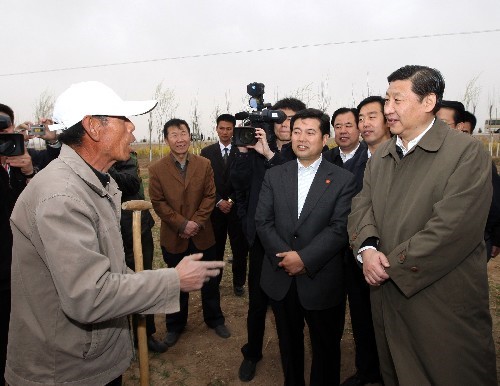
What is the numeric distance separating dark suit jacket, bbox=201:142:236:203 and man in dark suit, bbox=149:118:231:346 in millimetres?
808

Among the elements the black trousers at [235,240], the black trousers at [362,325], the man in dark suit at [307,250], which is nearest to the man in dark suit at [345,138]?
the man in dark suit at [307,250]

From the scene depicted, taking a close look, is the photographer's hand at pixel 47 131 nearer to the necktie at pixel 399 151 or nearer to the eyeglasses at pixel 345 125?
the necktie at pixel 399 151

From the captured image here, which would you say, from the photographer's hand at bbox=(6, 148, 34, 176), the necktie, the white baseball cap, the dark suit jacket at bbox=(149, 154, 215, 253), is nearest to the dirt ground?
the dark suit jacket at bbox=(149, 154, 215, 253)

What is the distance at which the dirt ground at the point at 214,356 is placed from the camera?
→ 3.22 meters

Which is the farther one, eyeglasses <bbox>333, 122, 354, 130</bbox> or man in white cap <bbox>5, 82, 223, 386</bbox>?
eyeglasses <bbox>333, 122, 354, 130</bbox>

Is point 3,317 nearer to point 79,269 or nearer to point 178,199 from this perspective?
point 79,269

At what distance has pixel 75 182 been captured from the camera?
158 cm

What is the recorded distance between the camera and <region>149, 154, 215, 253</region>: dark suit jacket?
3.97 m

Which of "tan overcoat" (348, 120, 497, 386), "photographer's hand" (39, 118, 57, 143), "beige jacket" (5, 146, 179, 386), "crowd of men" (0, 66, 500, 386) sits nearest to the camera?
"beige jacket" (5, 146, 179, 386)

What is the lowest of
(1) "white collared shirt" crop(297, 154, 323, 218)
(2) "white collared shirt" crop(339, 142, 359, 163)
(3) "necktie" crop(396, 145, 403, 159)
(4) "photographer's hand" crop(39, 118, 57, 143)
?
(1) "white collared shirt" crop(297, 154, 323, 218)

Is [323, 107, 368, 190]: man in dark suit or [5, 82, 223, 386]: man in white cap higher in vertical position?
[323, 107, 368, 190]: man in dark suit

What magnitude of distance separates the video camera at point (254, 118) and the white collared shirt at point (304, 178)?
0.54m

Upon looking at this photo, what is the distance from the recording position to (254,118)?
3.21m

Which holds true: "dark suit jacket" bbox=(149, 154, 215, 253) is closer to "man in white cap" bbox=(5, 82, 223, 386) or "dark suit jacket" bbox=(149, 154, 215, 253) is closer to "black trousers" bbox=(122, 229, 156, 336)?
"black trousers" bbox=(122, 229, 156, 336)
